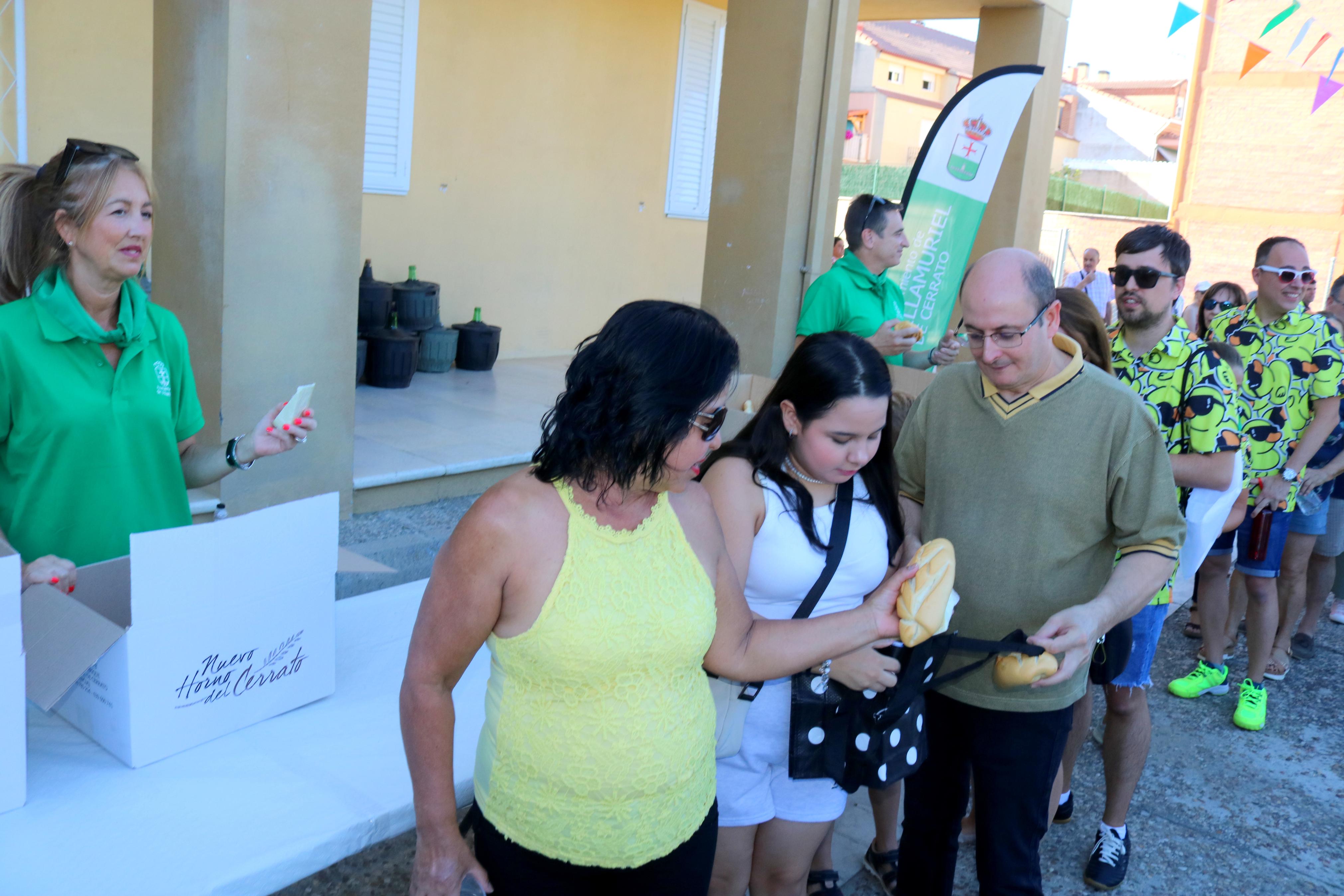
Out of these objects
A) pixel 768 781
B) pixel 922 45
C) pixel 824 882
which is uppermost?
pixel 922 45

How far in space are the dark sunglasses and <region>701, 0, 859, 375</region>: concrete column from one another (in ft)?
14.8

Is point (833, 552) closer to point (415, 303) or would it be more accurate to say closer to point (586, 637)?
point (586, 637)

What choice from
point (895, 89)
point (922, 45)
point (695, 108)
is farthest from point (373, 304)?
point (922, 45)

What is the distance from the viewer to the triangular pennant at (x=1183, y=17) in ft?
29.4

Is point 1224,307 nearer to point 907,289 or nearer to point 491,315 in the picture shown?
point 907,289

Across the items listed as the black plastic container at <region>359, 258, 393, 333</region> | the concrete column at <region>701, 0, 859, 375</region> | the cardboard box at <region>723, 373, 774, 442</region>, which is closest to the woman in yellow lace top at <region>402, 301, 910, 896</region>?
the cardboard box at <region>723, 373, 774, 442</region>

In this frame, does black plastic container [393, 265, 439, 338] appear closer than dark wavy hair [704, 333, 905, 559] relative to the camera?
No

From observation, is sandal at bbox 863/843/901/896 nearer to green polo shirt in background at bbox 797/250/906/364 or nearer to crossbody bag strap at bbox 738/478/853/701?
crossbody bag strap at bbox 738/478/853/701

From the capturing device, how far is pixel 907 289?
6.07 metres

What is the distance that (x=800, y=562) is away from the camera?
2.10 m

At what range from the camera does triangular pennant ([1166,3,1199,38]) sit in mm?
8969

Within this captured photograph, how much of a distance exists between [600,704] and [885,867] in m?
1.85

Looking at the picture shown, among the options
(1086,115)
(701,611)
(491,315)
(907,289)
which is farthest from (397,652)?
(1086,115)

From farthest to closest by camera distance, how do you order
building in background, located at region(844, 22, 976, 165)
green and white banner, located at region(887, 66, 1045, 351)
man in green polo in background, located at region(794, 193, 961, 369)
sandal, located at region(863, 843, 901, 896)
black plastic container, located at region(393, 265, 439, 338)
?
building in background, located at region(844, 22, 976, 165)
black plastic container, located at region(393, 265, 439, 338)
green and white banner, located at region(887, 66, 1045, 351)
man in green polo in background, located at region(794, 193, 961, 369)
sandal, located at region(863, 843, 901, 896)
